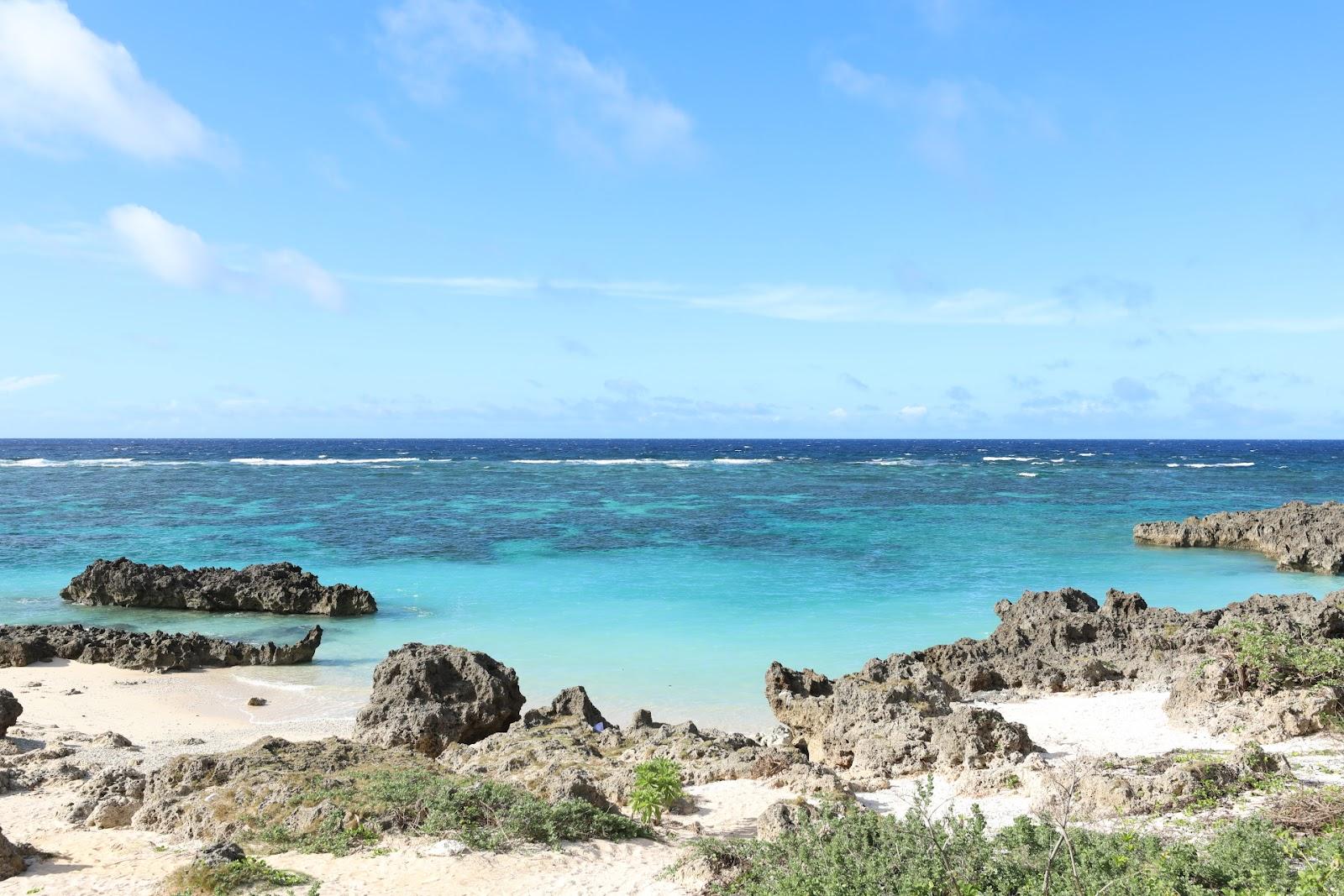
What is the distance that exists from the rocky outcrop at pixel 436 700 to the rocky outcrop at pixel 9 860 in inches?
188

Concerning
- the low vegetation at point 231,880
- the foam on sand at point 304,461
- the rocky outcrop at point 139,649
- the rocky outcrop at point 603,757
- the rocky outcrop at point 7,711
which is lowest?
the rocky outcrop at point 139,649

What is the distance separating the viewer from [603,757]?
35.7 feet

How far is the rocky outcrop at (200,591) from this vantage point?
2183 cm

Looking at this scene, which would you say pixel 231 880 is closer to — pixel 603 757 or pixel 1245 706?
pixel 603 757

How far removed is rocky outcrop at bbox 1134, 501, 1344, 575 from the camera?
29.0 meters

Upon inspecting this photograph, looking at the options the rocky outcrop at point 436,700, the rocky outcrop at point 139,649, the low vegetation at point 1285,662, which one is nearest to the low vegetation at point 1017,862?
the low vegetation at point 1285,662

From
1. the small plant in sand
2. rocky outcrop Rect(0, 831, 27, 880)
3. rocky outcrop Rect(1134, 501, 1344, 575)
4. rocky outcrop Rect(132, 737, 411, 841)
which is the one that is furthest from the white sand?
rocky outcrop Rect(1134, 501, 1344, 575)

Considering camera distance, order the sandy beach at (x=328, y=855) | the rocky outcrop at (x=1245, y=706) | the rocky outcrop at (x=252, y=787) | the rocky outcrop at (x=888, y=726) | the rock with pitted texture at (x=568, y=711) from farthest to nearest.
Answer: the rock with pitted texture at (x=568, y=711) → the rocky outcrop at (x=1245, y=706) → the rocky outcrop at (x=888, y=726) → the rocky outcrop at (x=252, y=787) → the sandy beach at (x=328, y=855)

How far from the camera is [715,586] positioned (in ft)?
79.7

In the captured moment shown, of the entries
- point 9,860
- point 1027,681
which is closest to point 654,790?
point 9,860

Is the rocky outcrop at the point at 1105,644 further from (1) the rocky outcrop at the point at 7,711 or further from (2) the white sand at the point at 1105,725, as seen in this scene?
(1) the rocky outcrop at the point at 7,711

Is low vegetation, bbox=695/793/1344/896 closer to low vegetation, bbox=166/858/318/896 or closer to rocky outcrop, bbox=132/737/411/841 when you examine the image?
low vegetation, bbox=166/858/318/896

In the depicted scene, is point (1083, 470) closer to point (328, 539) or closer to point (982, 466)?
point (982, 466)

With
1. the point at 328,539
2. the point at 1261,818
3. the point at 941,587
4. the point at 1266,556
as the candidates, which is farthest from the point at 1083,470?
the point at 1261,818
